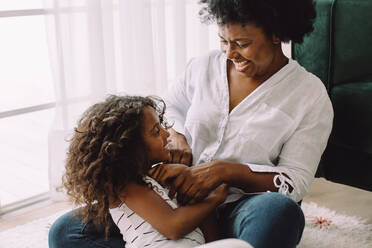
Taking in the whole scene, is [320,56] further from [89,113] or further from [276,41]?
[89,113]

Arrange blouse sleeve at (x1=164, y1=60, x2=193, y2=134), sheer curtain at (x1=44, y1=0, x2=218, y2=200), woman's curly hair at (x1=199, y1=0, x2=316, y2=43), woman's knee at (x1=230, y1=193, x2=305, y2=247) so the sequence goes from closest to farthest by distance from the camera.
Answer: woman's knee at (x1=230, y1=193, x2=305, y2=247) < woman's curly hair at (x1=199, y1=0, x2=316, y2=43) < blouse sleeve at (x1=164, y1=60, x2=193, y2=134) < sheer curtain at (x1=44, y1=0, x2=218, y2=200)

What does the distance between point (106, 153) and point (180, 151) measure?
1.01 feet

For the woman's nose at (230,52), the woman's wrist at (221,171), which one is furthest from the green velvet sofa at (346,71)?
the woman's wrist at (221,171)

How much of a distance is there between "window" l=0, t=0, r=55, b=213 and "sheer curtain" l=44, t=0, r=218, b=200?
0.22m

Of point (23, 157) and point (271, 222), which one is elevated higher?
point (271, 222)

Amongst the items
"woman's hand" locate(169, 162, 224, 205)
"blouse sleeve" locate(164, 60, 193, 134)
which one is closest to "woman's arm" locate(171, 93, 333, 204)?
"woman's hand" locate(169, 162, 224, 205)

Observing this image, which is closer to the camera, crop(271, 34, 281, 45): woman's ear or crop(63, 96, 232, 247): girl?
crop(63, 96, 232, 247): girl

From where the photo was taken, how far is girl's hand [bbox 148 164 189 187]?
140 cm

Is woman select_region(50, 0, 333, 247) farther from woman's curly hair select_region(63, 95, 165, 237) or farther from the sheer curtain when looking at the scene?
the sheer curtain

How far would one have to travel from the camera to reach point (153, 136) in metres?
1.38

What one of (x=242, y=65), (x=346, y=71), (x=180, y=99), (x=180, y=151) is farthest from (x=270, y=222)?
(x=346, y=71)

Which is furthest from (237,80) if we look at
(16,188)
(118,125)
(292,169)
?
(16,188)

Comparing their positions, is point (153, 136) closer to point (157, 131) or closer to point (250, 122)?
point (157, 131)

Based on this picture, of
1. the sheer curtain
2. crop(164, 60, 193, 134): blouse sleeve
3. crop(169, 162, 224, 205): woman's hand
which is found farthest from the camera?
the sheer curtain
